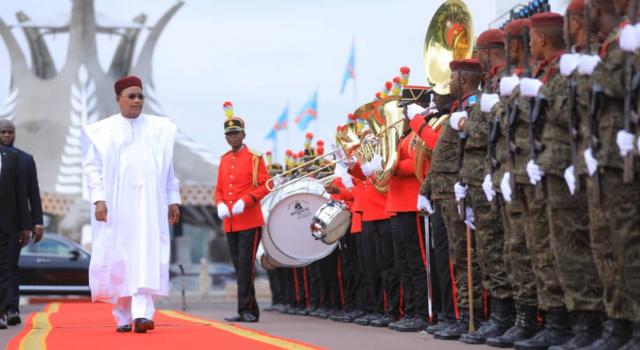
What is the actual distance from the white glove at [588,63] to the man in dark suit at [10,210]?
703 centimetres

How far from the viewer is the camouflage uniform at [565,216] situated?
24.7ft

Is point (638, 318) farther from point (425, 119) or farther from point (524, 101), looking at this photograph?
point (425, 119)

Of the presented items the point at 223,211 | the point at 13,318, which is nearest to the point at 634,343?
the point at 223,211

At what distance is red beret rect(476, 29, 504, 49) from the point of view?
9102 mm

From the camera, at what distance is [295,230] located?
14.7m

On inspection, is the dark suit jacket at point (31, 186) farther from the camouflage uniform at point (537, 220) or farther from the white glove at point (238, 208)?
the camouflage uniform at point (537, 220)

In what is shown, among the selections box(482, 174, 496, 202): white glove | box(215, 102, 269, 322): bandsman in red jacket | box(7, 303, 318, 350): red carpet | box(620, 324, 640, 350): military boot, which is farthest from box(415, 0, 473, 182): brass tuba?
box(620, 324, 640, 350): military boot

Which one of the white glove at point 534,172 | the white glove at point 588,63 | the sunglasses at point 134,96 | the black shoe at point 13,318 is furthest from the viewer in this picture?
the black shoe at point 13,318

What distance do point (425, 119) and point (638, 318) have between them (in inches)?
148

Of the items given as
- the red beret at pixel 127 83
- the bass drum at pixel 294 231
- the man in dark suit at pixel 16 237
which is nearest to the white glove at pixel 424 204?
the red beret at pixel 127 83

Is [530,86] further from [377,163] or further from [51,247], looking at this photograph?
[51,247]

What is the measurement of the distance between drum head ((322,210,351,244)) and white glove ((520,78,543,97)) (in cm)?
570

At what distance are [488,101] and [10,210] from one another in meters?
5.84

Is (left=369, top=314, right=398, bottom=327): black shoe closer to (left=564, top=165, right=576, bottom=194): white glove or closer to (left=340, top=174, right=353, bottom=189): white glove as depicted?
(left=340, top=174, right=353, bottom=189): white glove
